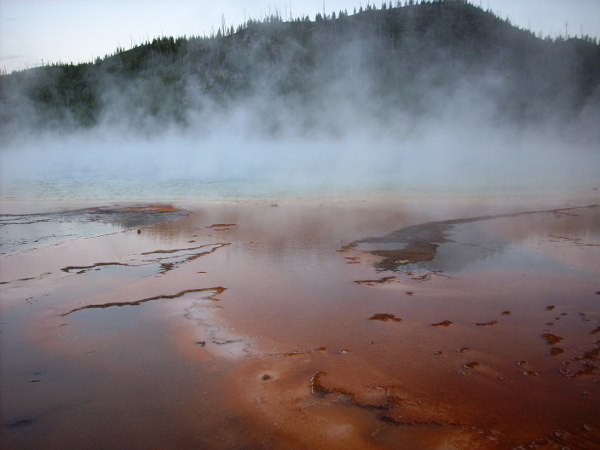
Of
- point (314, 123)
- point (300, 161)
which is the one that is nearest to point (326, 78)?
point (314, 123)

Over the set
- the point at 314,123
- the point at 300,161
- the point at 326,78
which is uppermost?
the point at 326,78

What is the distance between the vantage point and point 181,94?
48.7m

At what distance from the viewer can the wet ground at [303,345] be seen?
1912mm

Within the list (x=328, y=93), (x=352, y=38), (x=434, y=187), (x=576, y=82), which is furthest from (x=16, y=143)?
(x=576, y=82)

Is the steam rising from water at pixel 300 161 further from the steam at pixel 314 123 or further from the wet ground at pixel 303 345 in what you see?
the wet ground at pixel 303 345

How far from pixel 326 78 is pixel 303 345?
5265 centimetres

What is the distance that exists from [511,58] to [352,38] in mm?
20674

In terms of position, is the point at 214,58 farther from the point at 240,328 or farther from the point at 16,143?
the point at 240,328

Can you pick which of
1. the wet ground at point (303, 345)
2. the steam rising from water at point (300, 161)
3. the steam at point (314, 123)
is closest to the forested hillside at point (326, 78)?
the steam at point (314, 123)

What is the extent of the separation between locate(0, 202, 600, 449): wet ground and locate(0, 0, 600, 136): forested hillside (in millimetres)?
39285

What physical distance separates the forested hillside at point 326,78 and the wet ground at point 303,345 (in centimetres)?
3928

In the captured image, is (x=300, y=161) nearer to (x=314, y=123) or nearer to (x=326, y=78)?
(x=314, y=123)

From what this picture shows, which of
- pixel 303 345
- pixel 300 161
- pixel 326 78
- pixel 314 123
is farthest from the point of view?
pixel 326 78

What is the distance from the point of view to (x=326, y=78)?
169 ft
